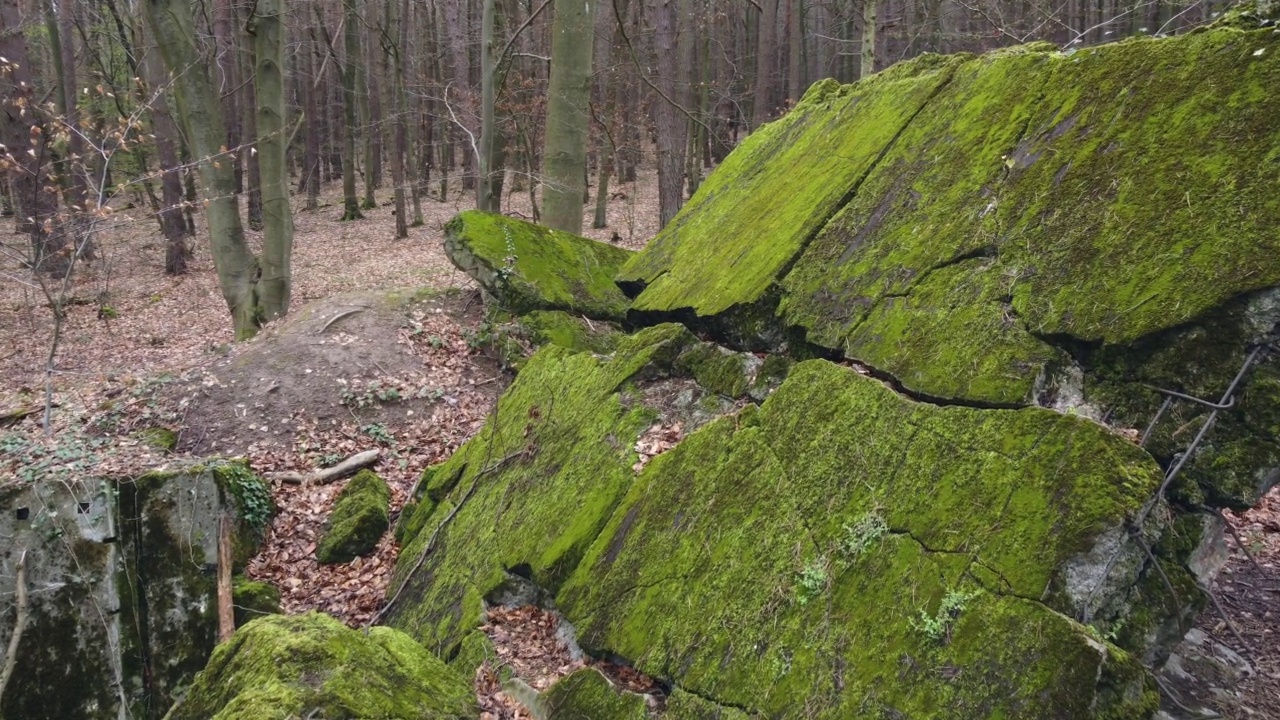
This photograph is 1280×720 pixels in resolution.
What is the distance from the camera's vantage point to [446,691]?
389cm

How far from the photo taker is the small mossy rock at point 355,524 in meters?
6.95

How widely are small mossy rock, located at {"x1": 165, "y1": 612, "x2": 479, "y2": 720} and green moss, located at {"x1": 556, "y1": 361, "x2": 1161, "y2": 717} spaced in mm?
930

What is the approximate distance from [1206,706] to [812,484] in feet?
6.77

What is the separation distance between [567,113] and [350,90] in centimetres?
1340

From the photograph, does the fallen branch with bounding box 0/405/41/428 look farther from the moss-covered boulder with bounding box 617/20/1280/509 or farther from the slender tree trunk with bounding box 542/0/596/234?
the moss-covered boulder with bounding box 617/20/1280/509

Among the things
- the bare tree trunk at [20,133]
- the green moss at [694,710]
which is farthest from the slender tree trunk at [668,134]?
the green moss at [694,710]

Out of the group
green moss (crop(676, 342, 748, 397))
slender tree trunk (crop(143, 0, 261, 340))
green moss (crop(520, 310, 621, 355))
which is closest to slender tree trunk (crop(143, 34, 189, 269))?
slender tree trunk (crop(143, 0, 261, 340))

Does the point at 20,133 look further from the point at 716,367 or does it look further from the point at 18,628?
the point at 716,367

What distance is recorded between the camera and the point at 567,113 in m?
11.2

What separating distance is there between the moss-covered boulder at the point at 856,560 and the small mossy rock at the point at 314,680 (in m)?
0.91

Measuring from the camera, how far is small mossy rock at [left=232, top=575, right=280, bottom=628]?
Answer: 6.40 m

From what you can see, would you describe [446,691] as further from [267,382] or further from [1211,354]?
[267,382]

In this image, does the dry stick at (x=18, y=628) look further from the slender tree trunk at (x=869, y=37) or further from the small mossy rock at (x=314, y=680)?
the slender tree trunk at (x=869, y=37)

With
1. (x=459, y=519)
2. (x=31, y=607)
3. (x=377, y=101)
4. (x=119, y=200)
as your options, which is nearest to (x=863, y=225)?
(x=459, y=519)
